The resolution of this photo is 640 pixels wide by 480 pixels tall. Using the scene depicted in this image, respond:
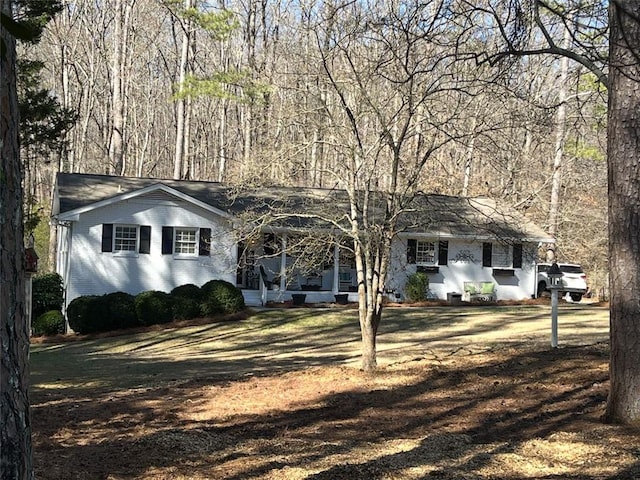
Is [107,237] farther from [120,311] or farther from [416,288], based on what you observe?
[416,288]

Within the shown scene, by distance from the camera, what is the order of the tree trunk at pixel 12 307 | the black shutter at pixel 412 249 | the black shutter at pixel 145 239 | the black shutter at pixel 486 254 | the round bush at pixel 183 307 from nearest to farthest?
1. the tree trunk at pixel 12 307
2. the round bush at pixel 183 307
3. the black shutter at pixel 145 239
4. the black shutter at pixel 412 249
5. the black shutter at pixel 486 254

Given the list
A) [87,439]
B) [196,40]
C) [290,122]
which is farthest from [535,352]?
[196,40]

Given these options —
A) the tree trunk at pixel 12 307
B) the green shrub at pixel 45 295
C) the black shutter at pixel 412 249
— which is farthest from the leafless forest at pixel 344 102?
the tree trunk at pixel 12 307

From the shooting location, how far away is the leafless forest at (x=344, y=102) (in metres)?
11.5

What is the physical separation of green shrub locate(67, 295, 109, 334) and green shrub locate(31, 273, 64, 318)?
→ 175cm

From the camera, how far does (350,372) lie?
12961 mm

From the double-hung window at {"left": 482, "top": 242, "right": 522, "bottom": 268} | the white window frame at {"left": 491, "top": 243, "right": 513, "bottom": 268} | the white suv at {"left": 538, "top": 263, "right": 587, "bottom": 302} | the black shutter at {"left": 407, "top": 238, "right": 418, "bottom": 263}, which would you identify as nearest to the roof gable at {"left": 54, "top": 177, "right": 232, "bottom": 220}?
the black shutter at {"left": 407, "top": 238, "right": 418, "bottom": 263}

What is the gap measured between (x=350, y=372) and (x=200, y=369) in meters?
3.69

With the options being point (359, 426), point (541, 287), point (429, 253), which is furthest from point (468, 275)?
point (359, 426)

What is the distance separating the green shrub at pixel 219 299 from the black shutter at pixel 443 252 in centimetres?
855

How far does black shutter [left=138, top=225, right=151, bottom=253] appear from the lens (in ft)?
85.3

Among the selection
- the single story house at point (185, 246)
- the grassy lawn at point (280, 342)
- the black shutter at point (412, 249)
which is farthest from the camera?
the black shutter at point (412, 249)

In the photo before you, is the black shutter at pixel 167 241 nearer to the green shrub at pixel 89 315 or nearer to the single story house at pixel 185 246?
the single story house at pixel 185 246

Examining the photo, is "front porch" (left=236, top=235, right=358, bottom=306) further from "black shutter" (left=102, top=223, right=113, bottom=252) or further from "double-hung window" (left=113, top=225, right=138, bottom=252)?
"black shutter" (left=102, top=223, right=113, bottom=252)
